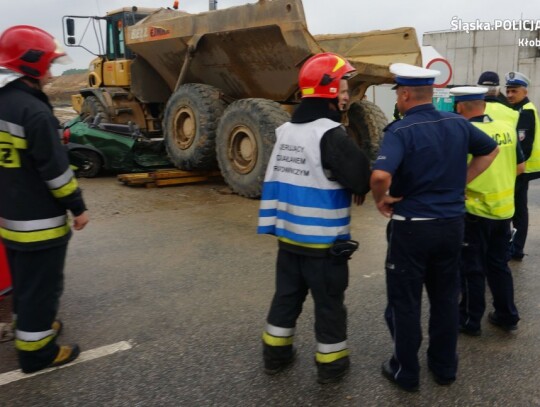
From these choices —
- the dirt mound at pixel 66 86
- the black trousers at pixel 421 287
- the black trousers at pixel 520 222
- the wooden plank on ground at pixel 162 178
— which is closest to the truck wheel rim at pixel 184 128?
the wooden plank on ground at pixel 162 178

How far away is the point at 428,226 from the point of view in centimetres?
278

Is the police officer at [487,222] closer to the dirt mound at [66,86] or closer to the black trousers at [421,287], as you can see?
the black trousers at [421,287]

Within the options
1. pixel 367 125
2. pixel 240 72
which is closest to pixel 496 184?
pixel 240 72

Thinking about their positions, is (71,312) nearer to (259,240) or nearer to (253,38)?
(259,240)

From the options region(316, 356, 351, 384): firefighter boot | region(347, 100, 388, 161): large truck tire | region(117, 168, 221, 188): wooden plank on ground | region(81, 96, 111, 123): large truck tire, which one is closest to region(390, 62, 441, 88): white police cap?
region(316, 356, 351, 384): firefighter boot

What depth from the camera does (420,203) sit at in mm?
2787

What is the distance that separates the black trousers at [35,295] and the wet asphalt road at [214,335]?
142 millimetres

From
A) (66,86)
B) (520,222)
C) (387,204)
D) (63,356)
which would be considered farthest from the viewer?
(66,86)

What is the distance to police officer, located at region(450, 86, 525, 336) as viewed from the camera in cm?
347

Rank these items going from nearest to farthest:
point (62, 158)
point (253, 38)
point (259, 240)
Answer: point (62, 158) → point (259, 240) → point (253, 38)

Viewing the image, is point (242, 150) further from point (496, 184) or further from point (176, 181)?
point (496, 184)

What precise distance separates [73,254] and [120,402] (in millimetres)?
2945

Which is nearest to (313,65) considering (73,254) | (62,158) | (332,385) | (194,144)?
(62,158)

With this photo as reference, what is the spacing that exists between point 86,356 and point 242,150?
5189 millimetres
